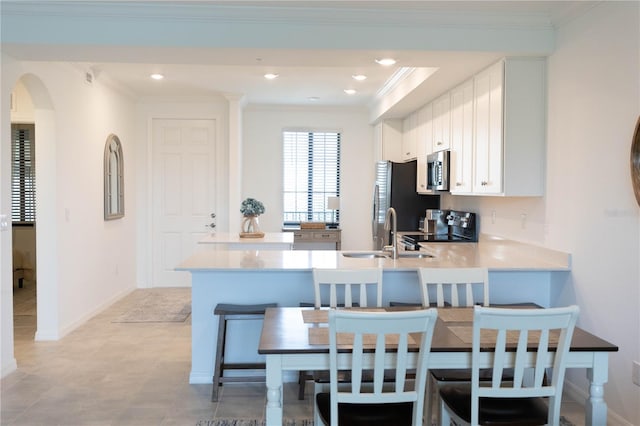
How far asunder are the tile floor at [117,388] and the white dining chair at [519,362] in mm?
1035

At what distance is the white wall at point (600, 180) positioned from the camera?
2.70 m

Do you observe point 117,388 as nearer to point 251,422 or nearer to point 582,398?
point 251,422

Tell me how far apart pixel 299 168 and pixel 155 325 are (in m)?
3.45

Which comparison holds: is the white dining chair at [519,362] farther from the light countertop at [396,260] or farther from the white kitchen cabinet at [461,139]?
the white kitchen cabinet at [461,139]

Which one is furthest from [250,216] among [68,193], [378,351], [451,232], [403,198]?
[378,351]

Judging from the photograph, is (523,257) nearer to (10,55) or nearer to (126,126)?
(10,55)

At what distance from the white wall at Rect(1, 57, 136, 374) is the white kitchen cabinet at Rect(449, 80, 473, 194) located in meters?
3.44

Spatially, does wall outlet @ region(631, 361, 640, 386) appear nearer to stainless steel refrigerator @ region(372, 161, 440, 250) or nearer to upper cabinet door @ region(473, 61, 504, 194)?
upper cabinet door @ region(473, 61, 504, 194)

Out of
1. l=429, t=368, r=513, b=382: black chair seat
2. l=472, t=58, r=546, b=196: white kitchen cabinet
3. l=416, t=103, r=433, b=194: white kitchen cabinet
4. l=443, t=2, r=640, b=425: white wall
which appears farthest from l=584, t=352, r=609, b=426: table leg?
l=416, t=103, r=433, b=194: white kitchen cabinet

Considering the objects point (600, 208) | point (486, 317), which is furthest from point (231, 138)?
point (486, 317)

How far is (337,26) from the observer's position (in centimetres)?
331

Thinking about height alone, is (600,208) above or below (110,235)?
above

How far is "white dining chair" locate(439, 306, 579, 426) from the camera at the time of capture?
201 centimetres

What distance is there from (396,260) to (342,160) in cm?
407
